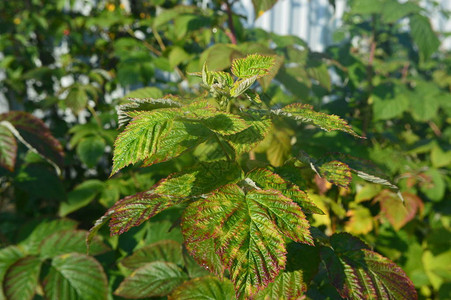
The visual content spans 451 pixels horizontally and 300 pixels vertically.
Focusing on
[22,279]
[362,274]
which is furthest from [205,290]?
[22,279]

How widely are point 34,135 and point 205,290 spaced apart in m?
0.66

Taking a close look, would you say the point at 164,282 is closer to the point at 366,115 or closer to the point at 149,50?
the point at 366,115

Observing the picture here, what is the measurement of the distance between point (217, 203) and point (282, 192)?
4.6 inches

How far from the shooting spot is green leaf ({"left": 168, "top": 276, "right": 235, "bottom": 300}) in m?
0.68

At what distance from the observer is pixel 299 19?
11.2ft

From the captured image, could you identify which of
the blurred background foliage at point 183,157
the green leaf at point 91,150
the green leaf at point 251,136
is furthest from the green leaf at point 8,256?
the green leaf at point 251,136

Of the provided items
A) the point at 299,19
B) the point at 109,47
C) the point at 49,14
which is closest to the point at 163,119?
the point at 109,47

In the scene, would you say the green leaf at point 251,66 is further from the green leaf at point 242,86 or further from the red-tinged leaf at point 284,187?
the red-tinged leaf at point 284,187

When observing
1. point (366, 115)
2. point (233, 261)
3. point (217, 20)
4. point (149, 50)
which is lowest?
point (366, 115)

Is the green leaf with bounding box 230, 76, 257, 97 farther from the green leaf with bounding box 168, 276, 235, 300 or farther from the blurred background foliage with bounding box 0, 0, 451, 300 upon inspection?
the green leaf with bounding box 168, 276, 235, 300

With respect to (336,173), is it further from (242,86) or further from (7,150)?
(7,150)

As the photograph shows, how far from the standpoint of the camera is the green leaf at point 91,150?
4.87 ft

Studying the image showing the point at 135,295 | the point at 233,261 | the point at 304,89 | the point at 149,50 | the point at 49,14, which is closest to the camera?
the point at 233,261

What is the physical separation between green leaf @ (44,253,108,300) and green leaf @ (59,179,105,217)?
0.49 m
